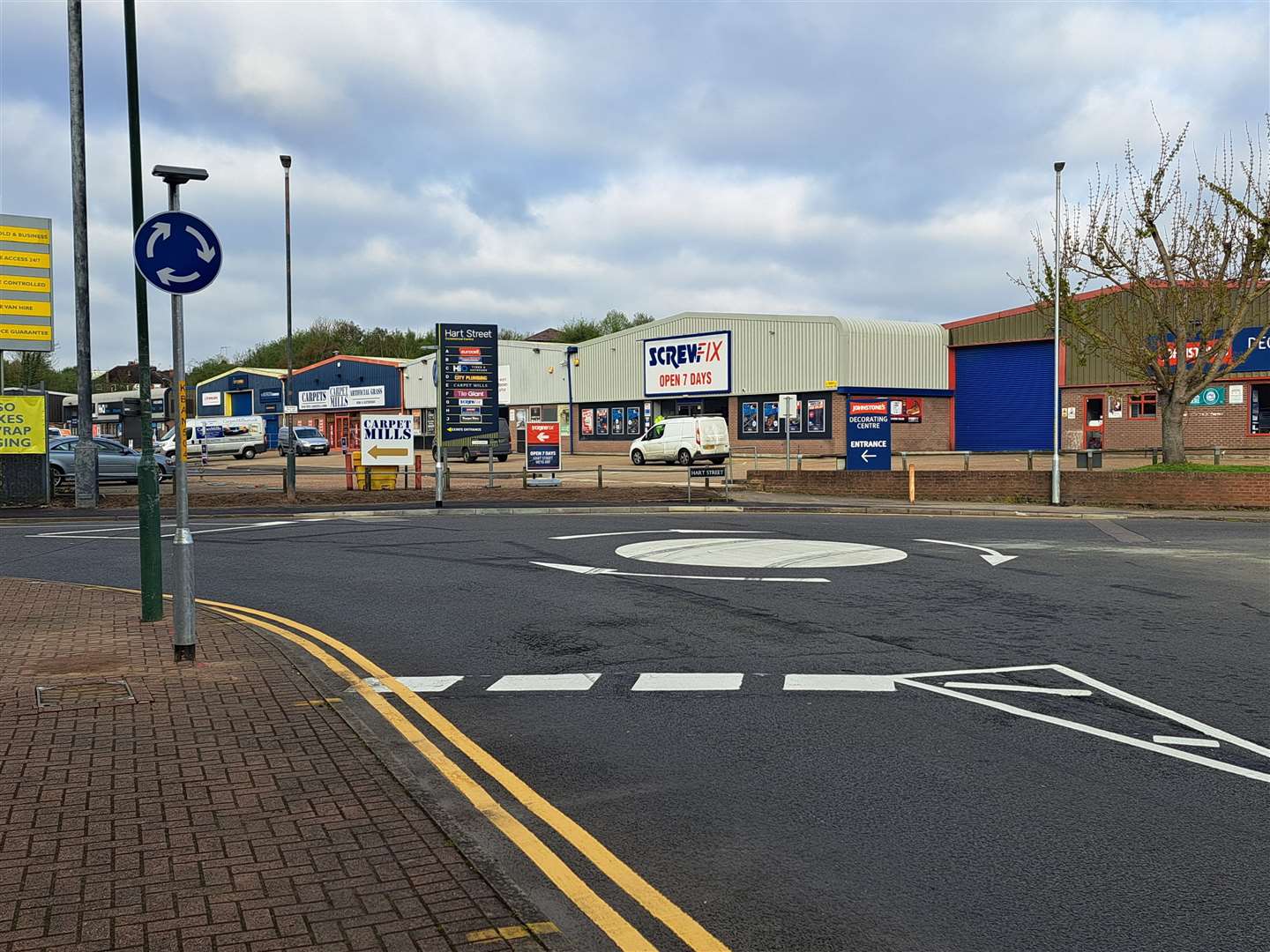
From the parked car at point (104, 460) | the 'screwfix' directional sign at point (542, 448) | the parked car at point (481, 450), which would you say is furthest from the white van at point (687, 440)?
the parked car at point (104, 460)

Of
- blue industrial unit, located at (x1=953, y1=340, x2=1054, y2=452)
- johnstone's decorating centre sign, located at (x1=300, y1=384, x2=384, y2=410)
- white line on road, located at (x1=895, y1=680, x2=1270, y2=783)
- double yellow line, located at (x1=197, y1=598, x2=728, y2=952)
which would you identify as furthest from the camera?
johnstone's decorating centre sign, located at (x1=300, y1=384, x2=384, y2=410)

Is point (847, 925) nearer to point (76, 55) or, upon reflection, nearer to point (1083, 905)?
point (1083, 905)

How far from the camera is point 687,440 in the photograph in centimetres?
4400

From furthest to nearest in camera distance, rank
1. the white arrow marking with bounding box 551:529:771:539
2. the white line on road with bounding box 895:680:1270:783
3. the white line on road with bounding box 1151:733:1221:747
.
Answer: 1. the white arrow marking with bounding box 551:529:771:539
2. the white line on road with bounding box 1151:733:1221:747
3. the white line on road with bounding box 895:680:1270:783

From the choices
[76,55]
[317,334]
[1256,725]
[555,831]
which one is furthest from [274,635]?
[317,334]

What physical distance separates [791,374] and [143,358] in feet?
146

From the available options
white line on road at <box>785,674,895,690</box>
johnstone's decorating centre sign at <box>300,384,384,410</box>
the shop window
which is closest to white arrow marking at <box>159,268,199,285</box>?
white line on road at <box>785,674,895,690</box>

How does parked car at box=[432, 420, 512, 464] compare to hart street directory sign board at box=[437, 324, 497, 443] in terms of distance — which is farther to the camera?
parked car at box=[432, 420, 512, 464]

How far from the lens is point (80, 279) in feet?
80.7

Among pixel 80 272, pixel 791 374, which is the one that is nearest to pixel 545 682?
pixel 80 272

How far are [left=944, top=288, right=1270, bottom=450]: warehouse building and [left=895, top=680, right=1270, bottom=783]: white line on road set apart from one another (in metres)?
36.2

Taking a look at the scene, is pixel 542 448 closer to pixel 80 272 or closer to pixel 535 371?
pixel 80 272

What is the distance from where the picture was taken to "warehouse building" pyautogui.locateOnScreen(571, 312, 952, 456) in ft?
168

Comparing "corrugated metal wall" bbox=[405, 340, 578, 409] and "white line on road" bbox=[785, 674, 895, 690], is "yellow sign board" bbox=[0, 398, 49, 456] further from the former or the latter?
"corrugated metal wall" bbox=[405, 340, 578, 409]
